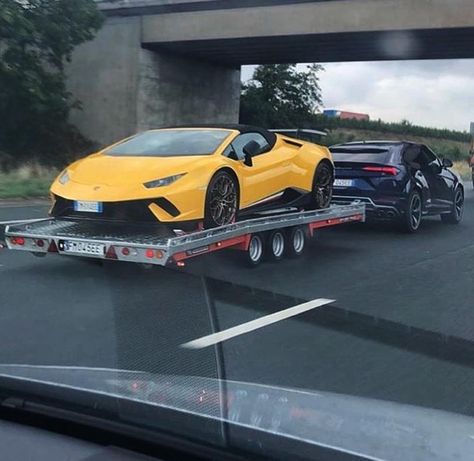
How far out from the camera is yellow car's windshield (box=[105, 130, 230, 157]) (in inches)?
319

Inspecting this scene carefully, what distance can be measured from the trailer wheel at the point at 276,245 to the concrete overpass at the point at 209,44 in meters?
15.2

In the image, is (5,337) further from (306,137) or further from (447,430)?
(306,137)

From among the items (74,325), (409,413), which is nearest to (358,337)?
(74,325)

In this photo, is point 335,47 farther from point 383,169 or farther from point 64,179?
point 64,179

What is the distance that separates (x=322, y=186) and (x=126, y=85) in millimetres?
17746

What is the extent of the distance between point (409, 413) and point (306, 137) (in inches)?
386

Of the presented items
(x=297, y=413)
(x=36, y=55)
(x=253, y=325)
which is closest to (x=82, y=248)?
(x=253, y=325)

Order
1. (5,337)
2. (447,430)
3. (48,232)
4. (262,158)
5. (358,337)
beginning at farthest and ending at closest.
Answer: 1. (262,158)
2. (48,232)
3. (358,337)
4. (5,337)
5. (447,430)

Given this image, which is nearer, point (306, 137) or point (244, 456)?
point (244, 456)

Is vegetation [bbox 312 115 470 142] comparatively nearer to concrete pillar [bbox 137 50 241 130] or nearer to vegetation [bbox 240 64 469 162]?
vegetation [bbox 240 64 469 162]

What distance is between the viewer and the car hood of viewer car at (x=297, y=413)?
2105 millimetres

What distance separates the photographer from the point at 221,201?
787 centimetres

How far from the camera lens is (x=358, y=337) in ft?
19.2

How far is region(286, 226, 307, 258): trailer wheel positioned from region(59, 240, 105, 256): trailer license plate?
116 inches
